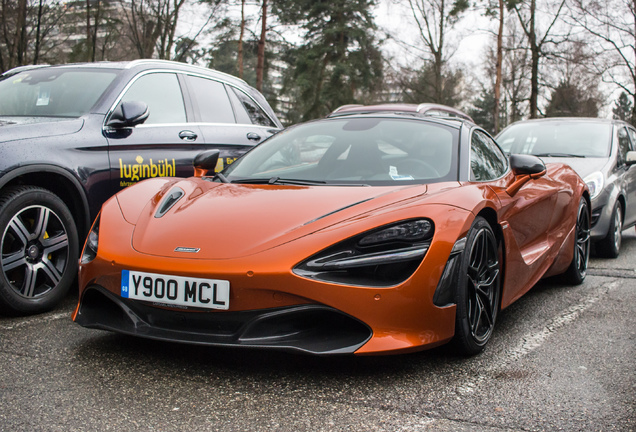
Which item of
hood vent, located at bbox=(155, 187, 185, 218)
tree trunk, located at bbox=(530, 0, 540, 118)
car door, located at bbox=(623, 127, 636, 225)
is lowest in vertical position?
car door, located at bbox=(623, 127, 636, 225)

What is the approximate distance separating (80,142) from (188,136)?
42.7 inches

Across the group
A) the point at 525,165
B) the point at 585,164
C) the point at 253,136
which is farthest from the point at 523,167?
the point at 585,164

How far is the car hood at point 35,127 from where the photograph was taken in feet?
12.8

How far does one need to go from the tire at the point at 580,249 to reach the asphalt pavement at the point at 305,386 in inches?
57.7

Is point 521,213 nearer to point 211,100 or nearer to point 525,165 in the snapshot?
point 525,165

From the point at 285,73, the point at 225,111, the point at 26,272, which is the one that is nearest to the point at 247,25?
the point at 285,73

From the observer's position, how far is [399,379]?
286 cm

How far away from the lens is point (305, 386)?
2.74 meters

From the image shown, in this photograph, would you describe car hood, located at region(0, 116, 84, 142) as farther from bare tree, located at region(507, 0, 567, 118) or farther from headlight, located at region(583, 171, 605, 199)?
bare tree, located at region(507, 0, 567, 118)

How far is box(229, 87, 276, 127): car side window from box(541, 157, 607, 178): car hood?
3.12 m

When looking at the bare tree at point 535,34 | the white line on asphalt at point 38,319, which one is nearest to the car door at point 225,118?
the white line on asphalt at point 38,319

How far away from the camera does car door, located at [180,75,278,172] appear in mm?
5578

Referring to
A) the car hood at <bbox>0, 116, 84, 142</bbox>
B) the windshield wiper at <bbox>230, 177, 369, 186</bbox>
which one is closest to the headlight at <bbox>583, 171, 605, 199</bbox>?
the windshield wiper at <bbox>230, 177, 369, 186</bbox>

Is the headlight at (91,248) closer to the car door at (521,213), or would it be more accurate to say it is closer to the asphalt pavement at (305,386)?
the asphalt pavement at (305,386)
